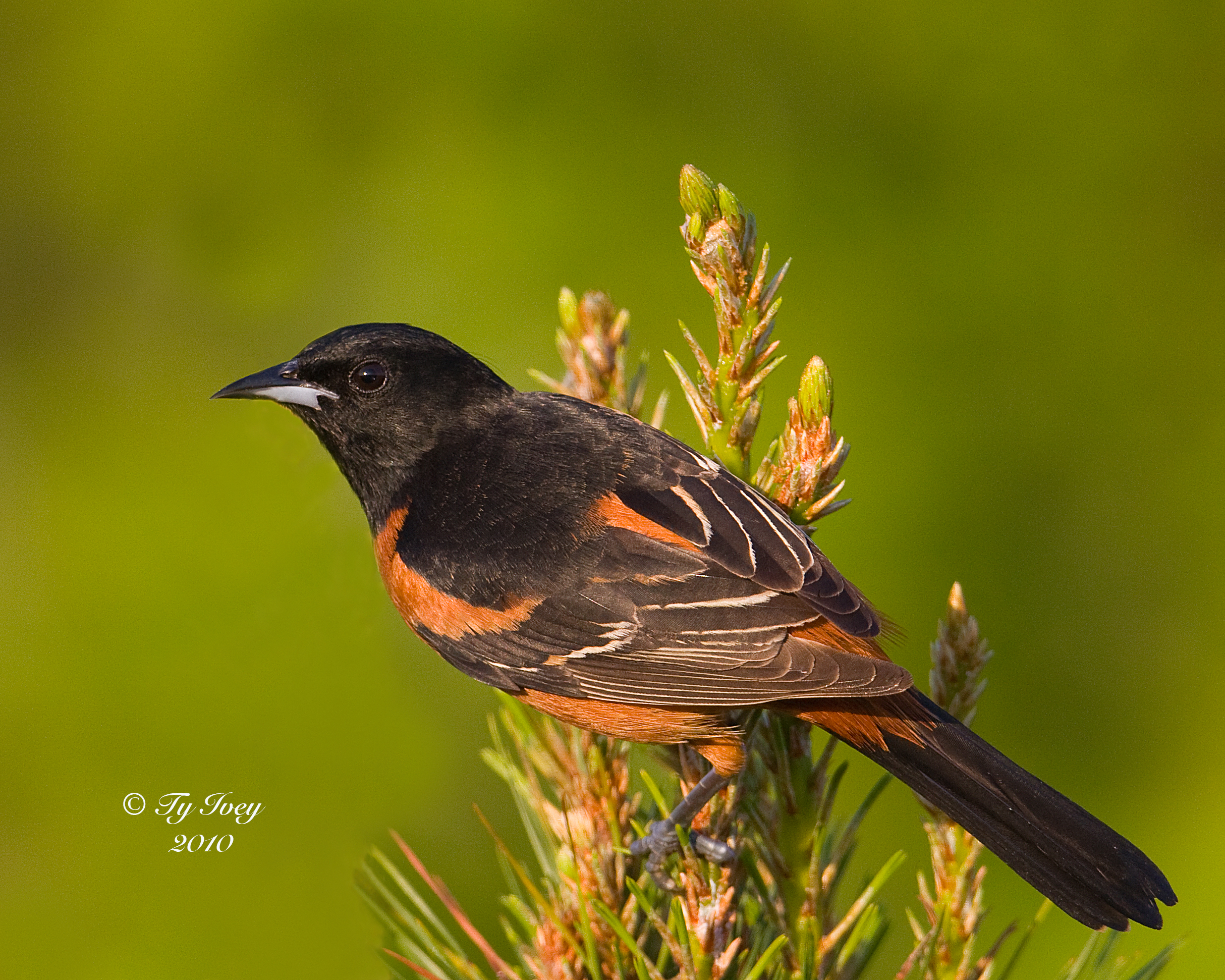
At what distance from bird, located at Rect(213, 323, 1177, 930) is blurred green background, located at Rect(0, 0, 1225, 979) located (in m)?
0.37

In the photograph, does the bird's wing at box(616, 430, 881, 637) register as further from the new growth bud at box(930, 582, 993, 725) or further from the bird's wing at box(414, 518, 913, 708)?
the new growth bud at box(930, 582, 993, 725)

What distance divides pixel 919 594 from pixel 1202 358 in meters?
1.20

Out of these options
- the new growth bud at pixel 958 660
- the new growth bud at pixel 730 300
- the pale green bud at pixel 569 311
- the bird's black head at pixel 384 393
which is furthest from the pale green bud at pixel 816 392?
the bird's black head at pixel 384 393

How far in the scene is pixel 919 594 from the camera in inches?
125

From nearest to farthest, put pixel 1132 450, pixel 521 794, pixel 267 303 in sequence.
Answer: pixel 521 794, pixel 1132 450, pixel 267 303

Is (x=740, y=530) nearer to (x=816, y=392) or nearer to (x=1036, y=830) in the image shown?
(x=816, y=392)

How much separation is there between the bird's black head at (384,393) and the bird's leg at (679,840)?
108cm

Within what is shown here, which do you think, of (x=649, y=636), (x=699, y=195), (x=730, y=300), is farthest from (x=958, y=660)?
(x=699, y=195)

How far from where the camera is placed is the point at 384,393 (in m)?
2.71

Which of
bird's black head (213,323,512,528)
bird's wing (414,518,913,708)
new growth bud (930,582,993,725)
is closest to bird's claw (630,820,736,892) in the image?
bird's wing (414,518,913,708)

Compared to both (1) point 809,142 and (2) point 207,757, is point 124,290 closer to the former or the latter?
(2) point 207,757

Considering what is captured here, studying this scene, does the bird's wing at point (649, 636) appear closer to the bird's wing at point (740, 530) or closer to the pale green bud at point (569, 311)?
the bird's wing at point (740, 530)

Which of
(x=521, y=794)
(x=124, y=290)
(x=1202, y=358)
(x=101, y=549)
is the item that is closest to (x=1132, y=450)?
(x=1202, y=358)

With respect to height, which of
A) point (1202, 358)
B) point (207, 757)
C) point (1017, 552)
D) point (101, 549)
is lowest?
point (207, 757)
